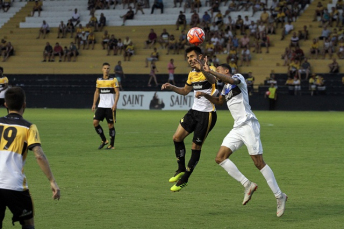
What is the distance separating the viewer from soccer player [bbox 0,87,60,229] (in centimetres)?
561

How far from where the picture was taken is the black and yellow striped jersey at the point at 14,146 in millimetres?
5617

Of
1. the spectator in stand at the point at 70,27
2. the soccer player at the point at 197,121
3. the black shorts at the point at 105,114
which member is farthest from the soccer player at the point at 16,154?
the spectator in stand at the point at 70,27

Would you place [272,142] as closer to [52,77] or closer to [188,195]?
[188,195]

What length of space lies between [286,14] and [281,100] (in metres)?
8.43

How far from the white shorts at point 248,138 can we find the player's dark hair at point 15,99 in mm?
3699

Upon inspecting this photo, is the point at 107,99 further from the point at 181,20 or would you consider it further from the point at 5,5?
the point at 5,5

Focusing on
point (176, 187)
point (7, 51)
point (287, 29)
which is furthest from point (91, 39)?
point (176, 187)

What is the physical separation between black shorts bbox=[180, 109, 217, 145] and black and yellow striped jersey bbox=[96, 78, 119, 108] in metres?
6.48

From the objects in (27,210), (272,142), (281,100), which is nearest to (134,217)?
(27,210)

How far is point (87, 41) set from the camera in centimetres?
4884

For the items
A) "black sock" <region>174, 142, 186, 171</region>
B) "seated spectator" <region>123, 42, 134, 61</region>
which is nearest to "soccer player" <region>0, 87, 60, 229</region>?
"black sock" <region>174, 142, 186, 171</region>

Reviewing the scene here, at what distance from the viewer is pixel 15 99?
5.65 m

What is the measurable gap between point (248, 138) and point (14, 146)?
3.78m

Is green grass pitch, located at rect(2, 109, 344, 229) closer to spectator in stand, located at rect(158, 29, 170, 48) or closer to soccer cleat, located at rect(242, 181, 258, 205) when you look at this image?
soccer cleat, located at rect(242, 181, 258, 205)
